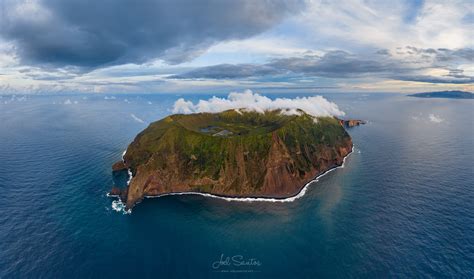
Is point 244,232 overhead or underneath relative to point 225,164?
underneath

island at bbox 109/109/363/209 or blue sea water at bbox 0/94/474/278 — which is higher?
island at bbox 109/109/363/209

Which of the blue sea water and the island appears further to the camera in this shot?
the island

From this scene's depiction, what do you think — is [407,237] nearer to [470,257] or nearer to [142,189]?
[470,257]

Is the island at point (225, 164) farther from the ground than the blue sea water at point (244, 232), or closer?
farther from the ground

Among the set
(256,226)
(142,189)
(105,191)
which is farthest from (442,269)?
(105,191)

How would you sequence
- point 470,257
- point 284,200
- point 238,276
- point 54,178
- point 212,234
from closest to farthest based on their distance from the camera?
point 238,276 < point 470,257 < point 212,234 < point 284,200 < point 54,178

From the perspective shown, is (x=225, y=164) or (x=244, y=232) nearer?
(x=244, y=232)

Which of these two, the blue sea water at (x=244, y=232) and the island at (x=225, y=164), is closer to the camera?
the blue sea water at (x=244, y=232)

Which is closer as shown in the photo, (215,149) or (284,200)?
(284,200)
